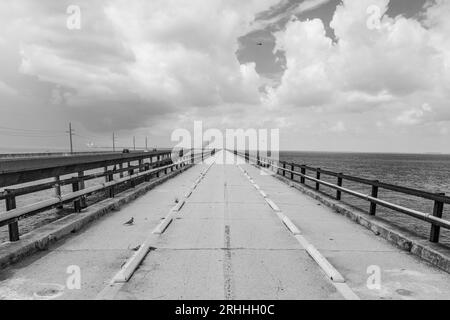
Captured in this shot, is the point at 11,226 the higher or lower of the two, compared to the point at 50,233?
higher

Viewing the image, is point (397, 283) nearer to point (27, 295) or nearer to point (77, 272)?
point (77, 272)

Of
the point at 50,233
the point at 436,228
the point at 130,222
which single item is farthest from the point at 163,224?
the point at 436,228

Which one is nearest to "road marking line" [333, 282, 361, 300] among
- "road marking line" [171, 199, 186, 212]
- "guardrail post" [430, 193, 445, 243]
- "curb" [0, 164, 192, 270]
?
"guardrail post" [430, 193, 445, 243]

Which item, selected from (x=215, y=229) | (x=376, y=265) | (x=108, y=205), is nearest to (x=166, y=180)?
(x=108, y=205)

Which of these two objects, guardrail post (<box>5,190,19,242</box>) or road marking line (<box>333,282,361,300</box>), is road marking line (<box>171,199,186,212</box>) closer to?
guardrail post (<box>5,190,19,242</box>)

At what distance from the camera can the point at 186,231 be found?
7.45 metres

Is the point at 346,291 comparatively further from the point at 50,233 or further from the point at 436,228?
the point at 50,233

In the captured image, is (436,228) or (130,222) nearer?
(436,228)

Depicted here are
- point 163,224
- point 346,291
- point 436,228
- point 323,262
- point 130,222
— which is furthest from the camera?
point 130,222

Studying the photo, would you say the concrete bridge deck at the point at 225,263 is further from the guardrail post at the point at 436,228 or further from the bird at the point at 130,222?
the guardrail post at the point at 436,228

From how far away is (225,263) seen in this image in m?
5.34

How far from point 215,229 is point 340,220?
12.2 ft

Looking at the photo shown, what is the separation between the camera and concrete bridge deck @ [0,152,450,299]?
169 inches

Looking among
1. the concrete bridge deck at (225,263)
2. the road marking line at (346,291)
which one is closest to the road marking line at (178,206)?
the concrete bridge deck at (225,263)
